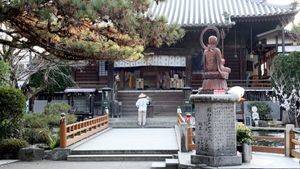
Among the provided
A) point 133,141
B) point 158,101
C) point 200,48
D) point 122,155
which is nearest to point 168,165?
point 122,155

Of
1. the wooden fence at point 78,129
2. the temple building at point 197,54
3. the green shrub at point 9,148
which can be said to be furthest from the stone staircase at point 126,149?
the temple building at point 197,54

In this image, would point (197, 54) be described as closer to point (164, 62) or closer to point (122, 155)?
point (164, 62)

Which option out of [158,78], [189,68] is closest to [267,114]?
[189,68]

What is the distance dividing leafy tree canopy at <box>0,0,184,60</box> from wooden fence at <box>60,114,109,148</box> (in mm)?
4490

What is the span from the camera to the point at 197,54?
31938 mm

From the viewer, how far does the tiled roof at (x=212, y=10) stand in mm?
30328

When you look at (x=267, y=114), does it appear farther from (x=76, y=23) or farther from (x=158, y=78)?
(x=76, y=23)

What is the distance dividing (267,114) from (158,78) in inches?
A: 470

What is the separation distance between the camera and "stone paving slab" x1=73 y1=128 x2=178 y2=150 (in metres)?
17.7

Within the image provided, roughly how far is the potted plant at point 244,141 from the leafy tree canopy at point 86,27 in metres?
3.10

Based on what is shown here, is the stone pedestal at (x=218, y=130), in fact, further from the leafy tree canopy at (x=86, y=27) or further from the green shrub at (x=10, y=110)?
the green shrub at (x=10, y=110)

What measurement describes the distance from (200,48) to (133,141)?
45.5 feet

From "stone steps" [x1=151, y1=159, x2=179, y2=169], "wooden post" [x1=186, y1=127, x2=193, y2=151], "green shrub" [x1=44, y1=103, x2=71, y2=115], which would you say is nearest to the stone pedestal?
"stone steps" [x1=151, y1=159, x2=179, y2=169]

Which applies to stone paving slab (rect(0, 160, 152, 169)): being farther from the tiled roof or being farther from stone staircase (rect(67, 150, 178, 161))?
the tiled roof
